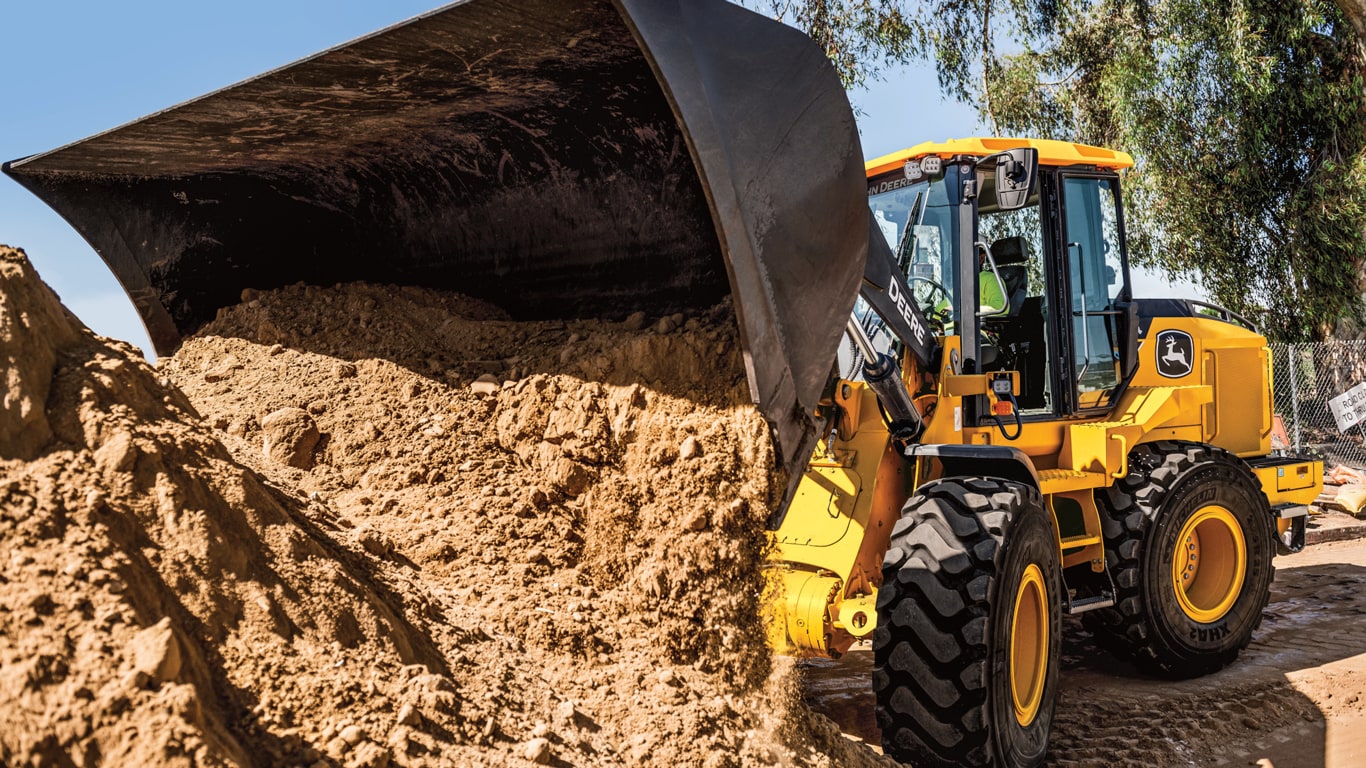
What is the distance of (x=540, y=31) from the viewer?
3.19 metres

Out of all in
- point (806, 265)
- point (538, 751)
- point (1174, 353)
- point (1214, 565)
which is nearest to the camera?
point (538, 751)

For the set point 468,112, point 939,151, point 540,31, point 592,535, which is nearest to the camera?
point 540,31

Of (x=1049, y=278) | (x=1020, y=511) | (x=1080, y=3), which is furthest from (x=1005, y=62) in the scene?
(x=1020, y=511)

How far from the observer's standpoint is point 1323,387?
15.5m

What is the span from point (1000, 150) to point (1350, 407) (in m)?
12.1

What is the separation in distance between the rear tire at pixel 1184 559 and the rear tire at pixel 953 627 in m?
1.50

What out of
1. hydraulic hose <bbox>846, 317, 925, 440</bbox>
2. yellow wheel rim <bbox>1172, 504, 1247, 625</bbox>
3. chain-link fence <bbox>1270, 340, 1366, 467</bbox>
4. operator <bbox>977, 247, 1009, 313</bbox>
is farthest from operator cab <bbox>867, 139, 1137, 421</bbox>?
chain-link fence <bbox>1270, 340, 1366, 467</bbox>

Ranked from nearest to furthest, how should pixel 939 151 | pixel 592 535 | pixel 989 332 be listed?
pixel 592 535
pixel 939 151
pixel 989 332

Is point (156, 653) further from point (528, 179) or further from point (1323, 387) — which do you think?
point (1323, 387)

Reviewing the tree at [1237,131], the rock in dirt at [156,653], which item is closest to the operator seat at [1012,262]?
the rock in dirt at [156,653]

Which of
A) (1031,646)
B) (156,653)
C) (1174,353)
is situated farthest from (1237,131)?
(156,653)

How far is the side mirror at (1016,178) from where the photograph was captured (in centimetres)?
430

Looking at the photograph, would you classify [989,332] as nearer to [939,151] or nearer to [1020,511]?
[939,151]

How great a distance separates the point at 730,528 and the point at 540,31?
157 centimetres
